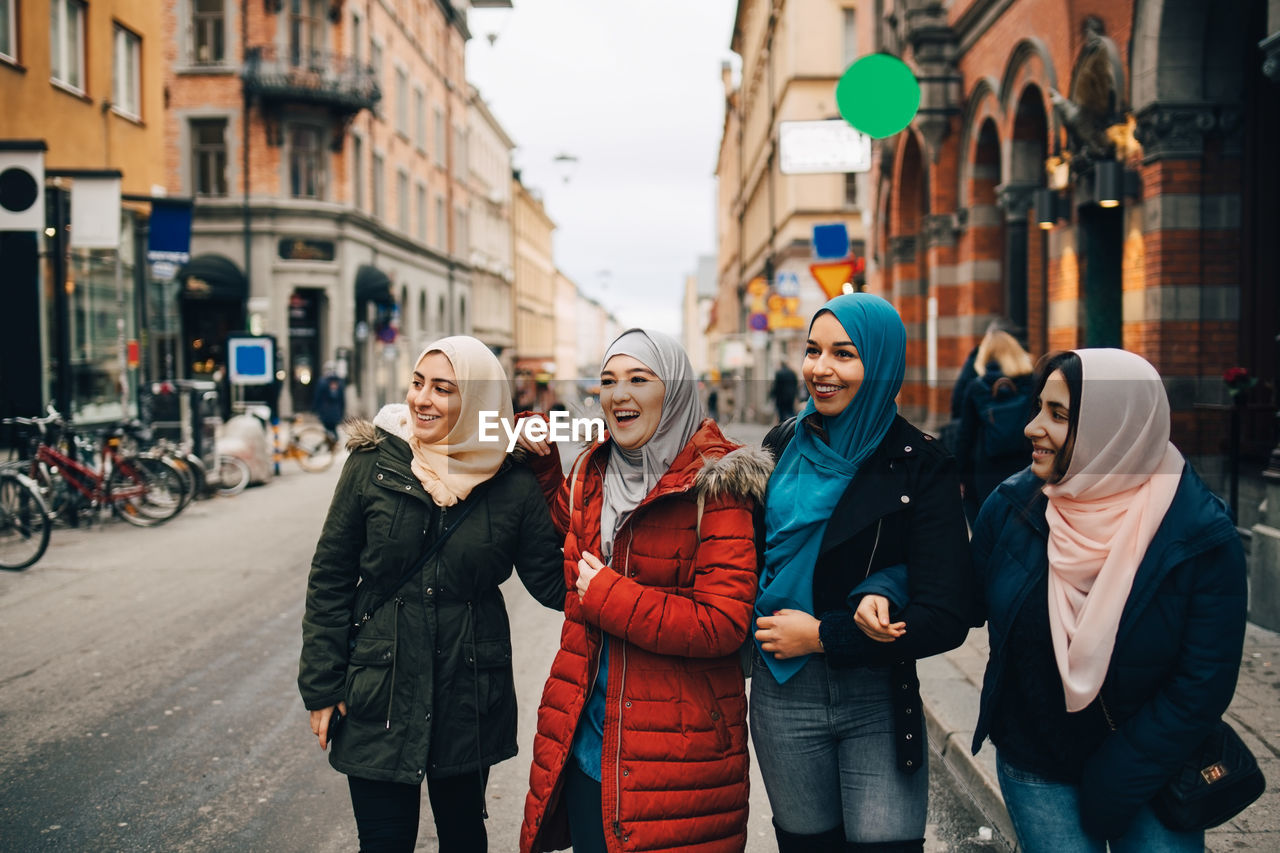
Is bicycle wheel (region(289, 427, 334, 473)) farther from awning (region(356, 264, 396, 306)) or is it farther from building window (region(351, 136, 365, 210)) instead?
building window (region(351, 136, 365, 210))

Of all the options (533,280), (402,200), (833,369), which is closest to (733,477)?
(833,369)

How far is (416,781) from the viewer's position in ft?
10.0

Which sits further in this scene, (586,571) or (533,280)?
(533,280)

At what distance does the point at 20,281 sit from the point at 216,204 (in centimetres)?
1901

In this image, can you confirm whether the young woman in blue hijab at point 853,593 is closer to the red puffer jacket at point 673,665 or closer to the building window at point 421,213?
the red puffer jacket at point 673,665

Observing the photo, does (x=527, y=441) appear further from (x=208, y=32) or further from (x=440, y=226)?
(x=440, y=226)

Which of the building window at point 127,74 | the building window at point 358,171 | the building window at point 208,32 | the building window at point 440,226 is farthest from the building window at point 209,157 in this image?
the building window at point 440,226

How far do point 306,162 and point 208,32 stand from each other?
16.2 feet

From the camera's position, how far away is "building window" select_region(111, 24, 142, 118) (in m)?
20.1

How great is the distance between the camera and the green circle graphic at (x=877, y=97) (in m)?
8.23

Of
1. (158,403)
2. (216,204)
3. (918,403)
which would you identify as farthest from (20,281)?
(216,204)

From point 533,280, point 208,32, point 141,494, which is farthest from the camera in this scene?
point 533,280

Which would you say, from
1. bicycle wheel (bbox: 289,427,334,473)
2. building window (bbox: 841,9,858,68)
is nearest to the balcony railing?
building window (bbox: 841,9,858,68)

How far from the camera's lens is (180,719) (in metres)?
5.76
